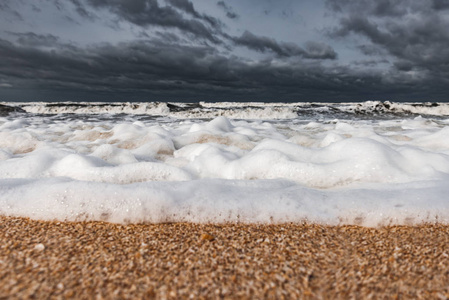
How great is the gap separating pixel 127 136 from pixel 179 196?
320 cm

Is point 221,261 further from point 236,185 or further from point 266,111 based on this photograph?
point 266,111

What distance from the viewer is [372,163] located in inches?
118

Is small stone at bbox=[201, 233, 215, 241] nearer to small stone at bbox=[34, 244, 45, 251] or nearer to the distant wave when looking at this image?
small stone at bbox=[34, 244, 45, 251]

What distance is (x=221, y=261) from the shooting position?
1.60 metres

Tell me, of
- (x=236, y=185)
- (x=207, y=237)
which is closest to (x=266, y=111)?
(x=236, y=185)

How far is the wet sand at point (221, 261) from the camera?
134 cm

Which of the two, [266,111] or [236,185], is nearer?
[236,185]

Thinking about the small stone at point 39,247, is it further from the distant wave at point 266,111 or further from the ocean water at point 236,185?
the distant wave at point 266,111

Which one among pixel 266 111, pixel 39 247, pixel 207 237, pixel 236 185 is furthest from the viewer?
pixel 266 111

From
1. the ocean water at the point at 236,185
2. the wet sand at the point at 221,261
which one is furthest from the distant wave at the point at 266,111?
the wet sand at the point at 221,261

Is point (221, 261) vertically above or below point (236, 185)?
below

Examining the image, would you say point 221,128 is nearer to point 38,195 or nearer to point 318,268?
point 38,195

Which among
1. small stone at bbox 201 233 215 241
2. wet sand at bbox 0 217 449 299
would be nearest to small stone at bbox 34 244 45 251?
wet sand at bbox 0 217 449 299

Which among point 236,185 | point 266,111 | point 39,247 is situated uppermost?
point 266,111
